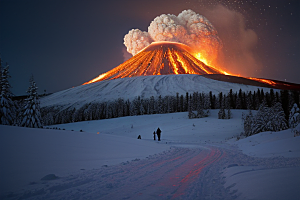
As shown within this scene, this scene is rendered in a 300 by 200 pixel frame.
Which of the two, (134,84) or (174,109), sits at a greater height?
(134,84)

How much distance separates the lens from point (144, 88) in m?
128

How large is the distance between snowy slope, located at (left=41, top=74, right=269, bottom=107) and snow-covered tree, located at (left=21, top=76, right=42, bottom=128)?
257ft

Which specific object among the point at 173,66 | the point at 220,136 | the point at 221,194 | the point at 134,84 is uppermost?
the point at 173,66

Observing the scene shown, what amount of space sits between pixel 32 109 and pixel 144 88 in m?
98.7

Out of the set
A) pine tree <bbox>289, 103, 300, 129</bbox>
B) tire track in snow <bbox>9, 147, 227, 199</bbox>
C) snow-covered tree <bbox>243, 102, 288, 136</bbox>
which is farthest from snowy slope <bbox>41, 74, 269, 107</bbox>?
tire track in snow <bbox>9, 147, 227, 199</bbox>

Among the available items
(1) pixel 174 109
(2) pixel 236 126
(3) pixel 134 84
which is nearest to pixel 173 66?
(3) pixel 134 84

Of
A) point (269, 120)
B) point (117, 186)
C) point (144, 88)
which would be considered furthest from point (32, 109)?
point (144, 88)

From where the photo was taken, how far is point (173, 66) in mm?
193250

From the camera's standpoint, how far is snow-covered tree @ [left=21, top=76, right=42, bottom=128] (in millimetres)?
30281

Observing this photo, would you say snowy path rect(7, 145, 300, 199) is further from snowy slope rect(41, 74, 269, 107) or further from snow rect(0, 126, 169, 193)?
snowy slope rect(41, 74, 269, 107)

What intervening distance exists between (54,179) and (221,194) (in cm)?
411

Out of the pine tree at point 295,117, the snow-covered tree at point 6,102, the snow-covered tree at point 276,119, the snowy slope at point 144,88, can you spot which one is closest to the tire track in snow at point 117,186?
the pine tree at point 295,117

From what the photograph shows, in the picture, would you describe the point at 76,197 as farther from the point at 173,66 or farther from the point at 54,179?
the point at 173,66

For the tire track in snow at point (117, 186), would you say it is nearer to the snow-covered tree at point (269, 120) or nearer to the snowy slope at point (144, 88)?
the snow-covered tree at point (269, 120)
